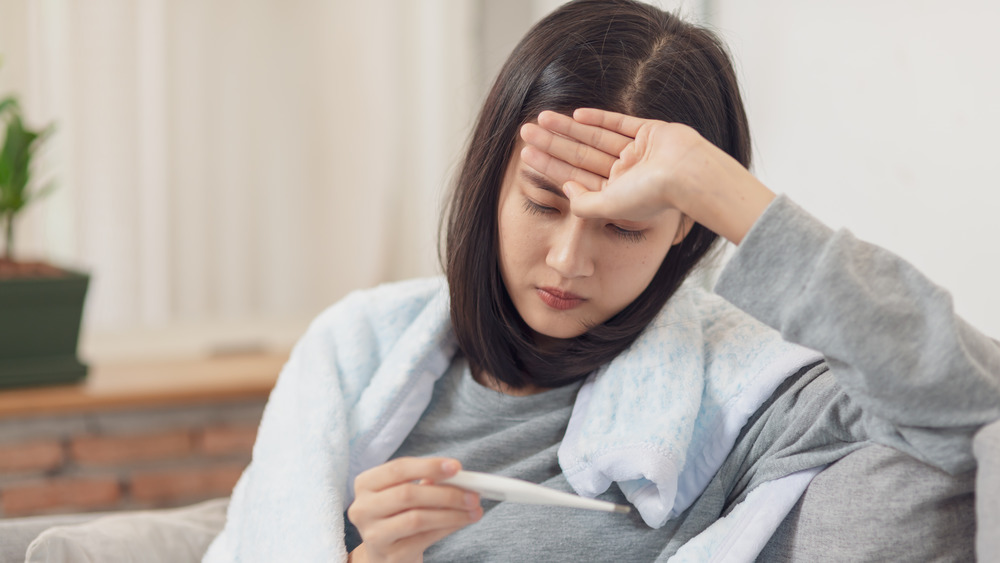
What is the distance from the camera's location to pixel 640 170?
0.81 metres

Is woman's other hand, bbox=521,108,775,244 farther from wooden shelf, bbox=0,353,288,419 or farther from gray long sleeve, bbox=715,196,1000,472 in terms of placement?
wooden shelf, bbox=0,353,288,419

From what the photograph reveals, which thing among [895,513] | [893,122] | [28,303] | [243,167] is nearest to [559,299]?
[895,513]

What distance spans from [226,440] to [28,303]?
0.48m

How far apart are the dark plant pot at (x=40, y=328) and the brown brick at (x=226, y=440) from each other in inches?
11.5

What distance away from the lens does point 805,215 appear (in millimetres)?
742

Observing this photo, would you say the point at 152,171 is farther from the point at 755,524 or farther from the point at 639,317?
the point at 755,524

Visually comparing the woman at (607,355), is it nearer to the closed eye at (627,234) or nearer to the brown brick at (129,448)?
the closed eye at (627,234)

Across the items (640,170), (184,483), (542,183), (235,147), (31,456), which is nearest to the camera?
(640,170)

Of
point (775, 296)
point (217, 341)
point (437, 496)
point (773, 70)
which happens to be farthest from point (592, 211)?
point (217, 341)

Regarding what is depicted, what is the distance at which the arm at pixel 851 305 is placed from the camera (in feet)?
2.28

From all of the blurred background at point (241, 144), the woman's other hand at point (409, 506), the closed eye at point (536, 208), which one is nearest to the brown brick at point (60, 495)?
the blurred background at point (241, 144)

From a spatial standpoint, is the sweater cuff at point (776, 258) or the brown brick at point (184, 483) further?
the brown brick at point (184, 483)

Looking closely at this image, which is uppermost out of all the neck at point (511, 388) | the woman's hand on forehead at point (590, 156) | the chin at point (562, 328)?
the woman's hand on forehead at point (590, 156)

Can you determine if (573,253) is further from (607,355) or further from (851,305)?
(851,305)
